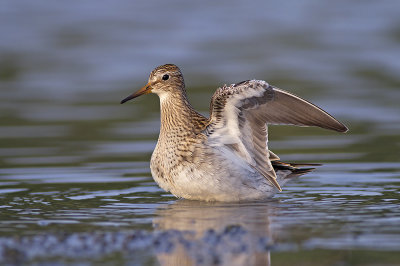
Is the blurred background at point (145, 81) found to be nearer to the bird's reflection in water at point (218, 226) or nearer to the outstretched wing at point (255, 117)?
the bird's reflection in water at point (218, 226)

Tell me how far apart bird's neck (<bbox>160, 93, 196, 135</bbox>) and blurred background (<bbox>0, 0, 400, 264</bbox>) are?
91 centimetres

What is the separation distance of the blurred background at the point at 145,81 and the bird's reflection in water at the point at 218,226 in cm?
37

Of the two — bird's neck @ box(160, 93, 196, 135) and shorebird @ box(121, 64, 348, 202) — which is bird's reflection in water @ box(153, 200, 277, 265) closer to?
shorebird @ box(121, 64, 348, 202)

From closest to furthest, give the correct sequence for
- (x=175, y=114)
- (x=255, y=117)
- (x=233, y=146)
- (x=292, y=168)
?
(x=255, y=117)
(x=233, y=146)
(x=292, y=168)
(x=175, y=114)

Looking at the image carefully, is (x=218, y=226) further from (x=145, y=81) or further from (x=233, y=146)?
(x=145, y=81)

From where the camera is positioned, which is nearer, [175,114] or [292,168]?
[292,168]

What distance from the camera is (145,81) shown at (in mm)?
21797

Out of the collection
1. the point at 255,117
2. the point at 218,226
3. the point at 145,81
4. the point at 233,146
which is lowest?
the point at 218,226

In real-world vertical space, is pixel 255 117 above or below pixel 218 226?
above

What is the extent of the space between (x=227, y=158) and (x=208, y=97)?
8.52m

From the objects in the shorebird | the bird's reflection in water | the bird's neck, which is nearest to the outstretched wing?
the shorebird

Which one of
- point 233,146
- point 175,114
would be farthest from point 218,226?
point 175,114

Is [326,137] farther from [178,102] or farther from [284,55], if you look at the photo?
[284,55]

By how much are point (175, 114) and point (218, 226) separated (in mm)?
3145
